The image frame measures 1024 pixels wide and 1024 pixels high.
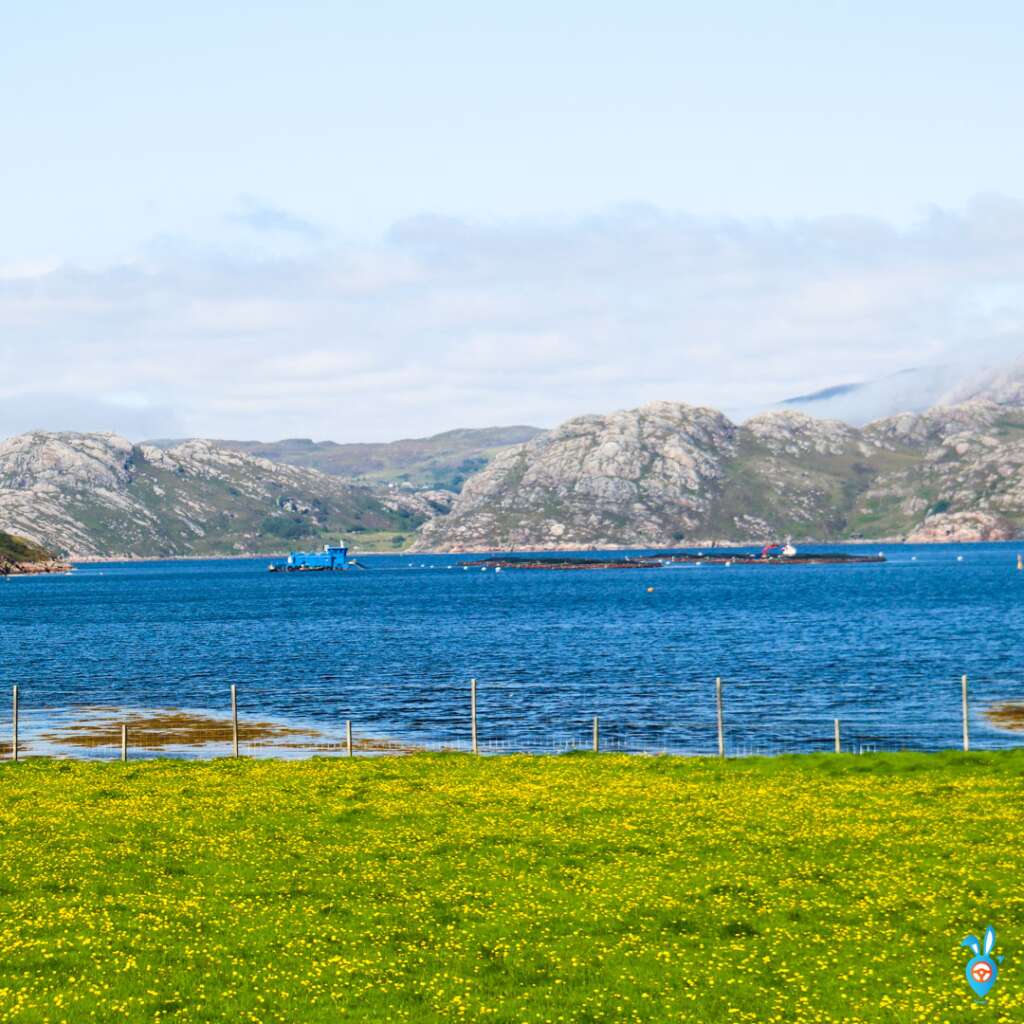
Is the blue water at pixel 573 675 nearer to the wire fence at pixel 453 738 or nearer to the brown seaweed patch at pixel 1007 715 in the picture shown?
the wire fence at pixel 453 738

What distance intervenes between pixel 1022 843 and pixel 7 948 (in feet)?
80.8

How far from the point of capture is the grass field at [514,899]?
22.2 meters

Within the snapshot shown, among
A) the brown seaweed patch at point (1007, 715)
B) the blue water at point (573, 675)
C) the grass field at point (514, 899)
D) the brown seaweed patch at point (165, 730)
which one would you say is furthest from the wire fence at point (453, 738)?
the grass field at point (514, 899)

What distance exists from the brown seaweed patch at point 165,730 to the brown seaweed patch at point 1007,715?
4117 centimetres

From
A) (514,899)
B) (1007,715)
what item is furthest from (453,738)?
(514,899)

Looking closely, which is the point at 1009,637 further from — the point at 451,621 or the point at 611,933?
the point at 611,933

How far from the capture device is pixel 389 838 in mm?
35344

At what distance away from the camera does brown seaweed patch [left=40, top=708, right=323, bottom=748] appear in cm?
7381

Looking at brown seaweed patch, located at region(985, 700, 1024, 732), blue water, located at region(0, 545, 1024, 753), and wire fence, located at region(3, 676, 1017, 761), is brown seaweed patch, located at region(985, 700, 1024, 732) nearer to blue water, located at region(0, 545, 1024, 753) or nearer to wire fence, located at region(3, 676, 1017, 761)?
blue water, located at region(0, 545, 1024, 753)

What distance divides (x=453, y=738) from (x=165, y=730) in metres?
18.7

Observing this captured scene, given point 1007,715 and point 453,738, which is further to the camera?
point 1007,715

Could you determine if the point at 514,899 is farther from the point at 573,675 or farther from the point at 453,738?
the point at 573,675

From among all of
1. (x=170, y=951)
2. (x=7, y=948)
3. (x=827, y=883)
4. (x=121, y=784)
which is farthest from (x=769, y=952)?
(x=121, y=784)

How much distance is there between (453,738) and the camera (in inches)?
2963
